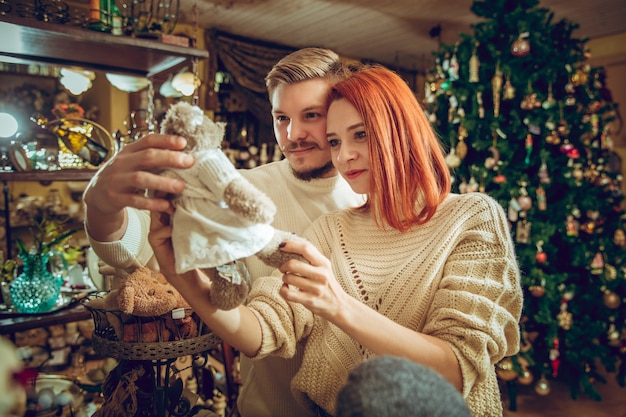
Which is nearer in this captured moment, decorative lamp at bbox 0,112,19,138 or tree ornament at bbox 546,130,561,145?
decorative lamp at bbox 0,112,19,138

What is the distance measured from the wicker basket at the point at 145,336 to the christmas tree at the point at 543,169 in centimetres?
215

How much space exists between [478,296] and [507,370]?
6.94 feet

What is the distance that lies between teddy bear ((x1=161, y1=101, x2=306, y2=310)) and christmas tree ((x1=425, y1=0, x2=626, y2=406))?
2.28 meters

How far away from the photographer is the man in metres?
1.12

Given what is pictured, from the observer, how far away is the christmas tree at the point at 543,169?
107 inches

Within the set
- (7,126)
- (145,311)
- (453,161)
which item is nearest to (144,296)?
(145,311)

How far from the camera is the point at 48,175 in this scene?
162 centimetres

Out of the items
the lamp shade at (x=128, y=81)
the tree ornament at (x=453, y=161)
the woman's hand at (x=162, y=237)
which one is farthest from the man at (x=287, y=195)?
the tree ornament at (x=453, y=161)

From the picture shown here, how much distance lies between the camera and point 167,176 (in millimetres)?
788

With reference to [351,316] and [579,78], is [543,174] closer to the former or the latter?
[579,78]

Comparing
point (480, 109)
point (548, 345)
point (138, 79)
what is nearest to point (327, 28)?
point (480, 109)

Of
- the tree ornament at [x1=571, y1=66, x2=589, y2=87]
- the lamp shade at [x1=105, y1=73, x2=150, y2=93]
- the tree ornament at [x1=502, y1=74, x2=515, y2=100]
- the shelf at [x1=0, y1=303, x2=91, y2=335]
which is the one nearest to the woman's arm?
the shelf at [x1=0, y1=303, x2=91, y2=335]

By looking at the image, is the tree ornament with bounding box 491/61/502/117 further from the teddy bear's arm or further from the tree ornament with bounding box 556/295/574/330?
the teddy bear's arm

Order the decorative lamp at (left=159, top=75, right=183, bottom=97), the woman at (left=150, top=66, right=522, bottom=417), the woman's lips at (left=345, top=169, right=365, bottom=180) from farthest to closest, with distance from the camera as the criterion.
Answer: the decorative lamp at (left=159, top=75, right=183, bottom=97), the woman's lips at (left=345, top=169, right=365, bottom=180), the woman at (left=150, top=66, right=522, bottom=417)
